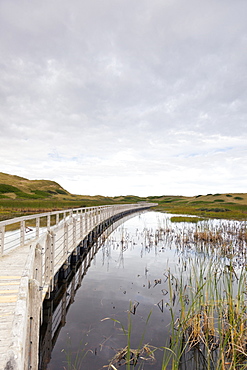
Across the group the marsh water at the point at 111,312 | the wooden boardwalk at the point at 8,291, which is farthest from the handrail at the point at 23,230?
the marsh water at the point at 111,312

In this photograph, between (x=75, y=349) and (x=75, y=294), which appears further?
(x=75, y=294)

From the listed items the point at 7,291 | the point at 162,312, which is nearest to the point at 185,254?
the point at 162,312

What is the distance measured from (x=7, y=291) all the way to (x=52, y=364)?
161cm

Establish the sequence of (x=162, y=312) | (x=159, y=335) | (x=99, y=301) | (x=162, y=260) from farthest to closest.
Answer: (x=162, y=260) → (x=99, y=301) → (x=162, y=312) → (x=159, y=335)

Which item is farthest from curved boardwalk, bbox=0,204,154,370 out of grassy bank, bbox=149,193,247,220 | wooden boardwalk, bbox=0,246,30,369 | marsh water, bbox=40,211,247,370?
grassy bank, bbox=149,193,247,220

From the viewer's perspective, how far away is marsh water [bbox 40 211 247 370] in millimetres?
4614

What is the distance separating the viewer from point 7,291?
15.4 ft

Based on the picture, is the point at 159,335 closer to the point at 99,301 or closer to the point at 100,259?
the point at 99,301

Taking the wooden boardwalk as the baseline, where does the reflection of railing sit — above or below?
below

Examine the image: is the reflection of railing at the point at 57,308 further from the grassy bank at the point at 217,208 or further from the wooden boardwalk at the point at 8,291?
the grassy bank at the point at 217,208

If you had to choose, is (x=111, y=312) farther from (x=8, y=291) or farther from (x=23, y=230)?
(x=23, y=230)

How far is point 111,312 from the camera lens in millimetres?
6422

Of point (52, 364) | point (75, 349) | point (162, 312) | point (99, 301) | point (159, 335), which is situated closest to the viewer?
point (52, 364)

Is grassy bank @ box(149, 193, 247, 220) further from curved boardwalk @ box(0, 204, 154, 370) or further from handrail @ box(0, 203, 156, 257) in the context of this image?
→ curved boardwalk @ box(0, 204, 154, 370)
